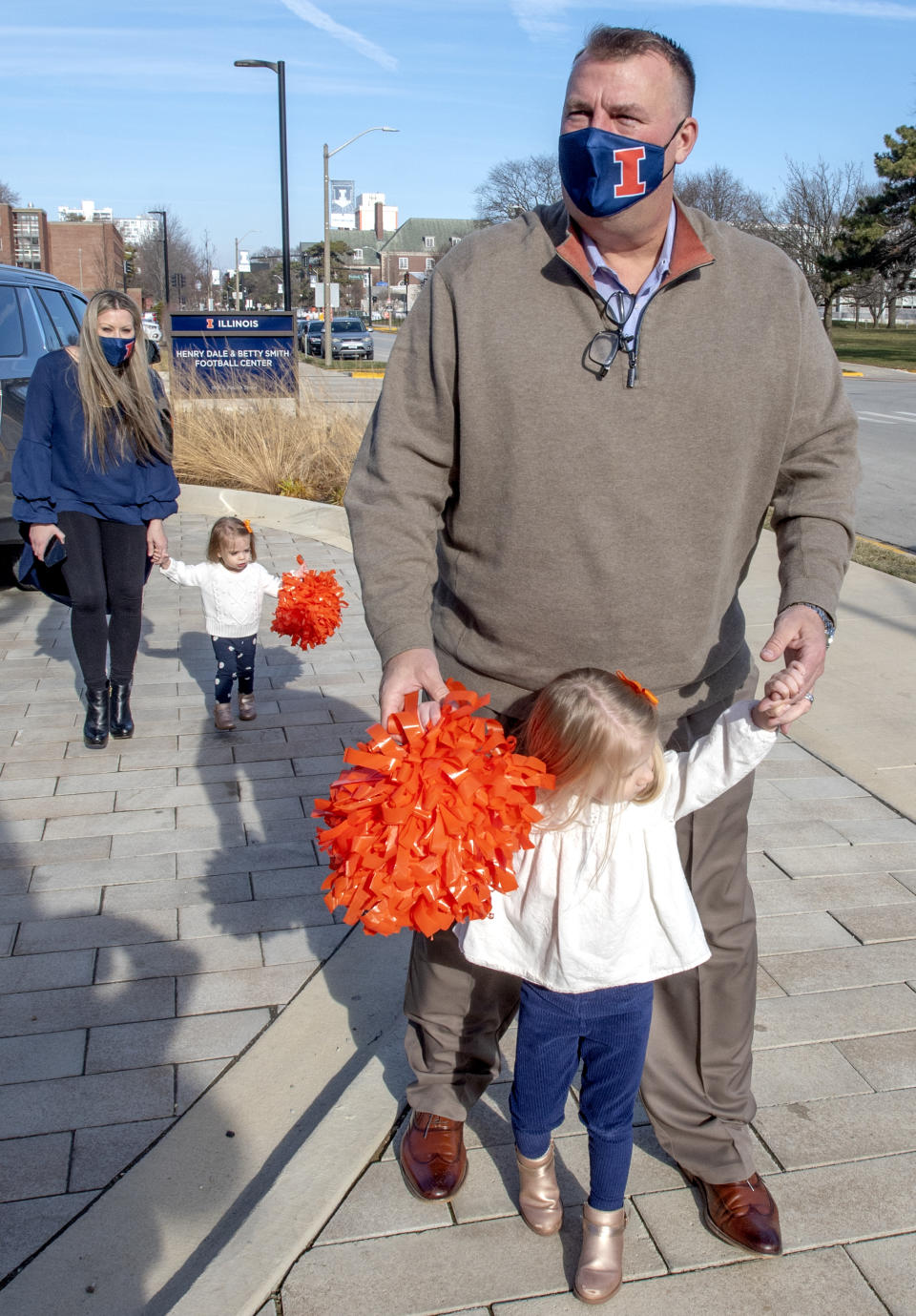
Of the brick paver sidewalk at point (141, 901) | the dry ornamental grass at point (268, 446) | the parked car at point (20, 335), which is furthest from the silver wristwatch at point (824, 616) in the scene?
the dry ornamental grass at point (268, 446)

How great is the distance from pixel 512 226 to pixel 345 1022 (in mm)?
2110

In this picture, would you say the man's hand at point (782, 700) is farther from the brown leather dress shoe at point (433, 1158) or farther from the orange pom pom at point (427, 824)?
the brown leather dress shoe at point (433, 1158)

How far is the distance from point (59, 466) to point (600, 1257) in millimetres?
3937

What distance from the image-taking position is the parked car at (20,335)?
7410mm

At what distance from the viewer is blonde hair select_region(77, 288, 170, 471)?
5.03 m

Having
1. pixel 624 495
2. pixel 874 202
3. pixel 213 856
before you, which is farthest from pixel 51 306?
pixel 874 202

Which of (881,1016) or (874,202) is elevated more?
(874,202)

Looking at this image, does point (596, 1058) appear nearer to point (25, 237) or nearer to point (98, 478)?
point (98, 478)

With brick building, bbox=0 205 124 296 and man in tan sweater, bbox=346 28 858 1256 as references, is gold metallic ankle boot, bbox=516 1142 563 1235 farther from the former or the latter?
brick building, bbox=0 205 124 296

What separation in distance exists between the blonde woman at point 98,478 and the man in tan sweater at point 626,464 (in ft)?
9.89

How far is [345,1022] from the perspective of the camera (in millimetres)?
3240

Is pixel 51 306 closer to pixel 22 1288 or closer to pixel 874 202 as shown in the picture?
pixel 22 1288

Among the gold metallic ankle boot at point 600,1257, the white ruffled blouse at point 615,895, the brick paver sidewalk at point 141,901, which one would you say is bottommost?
the brick paver sidewalk at point 141,901

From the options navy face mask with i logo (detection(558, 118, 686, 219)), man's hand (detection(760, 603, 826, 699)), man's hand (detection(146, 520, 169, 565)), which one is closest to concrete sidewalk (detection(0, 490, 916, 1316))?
man's hand (detection(146, 520, 169, 565))
